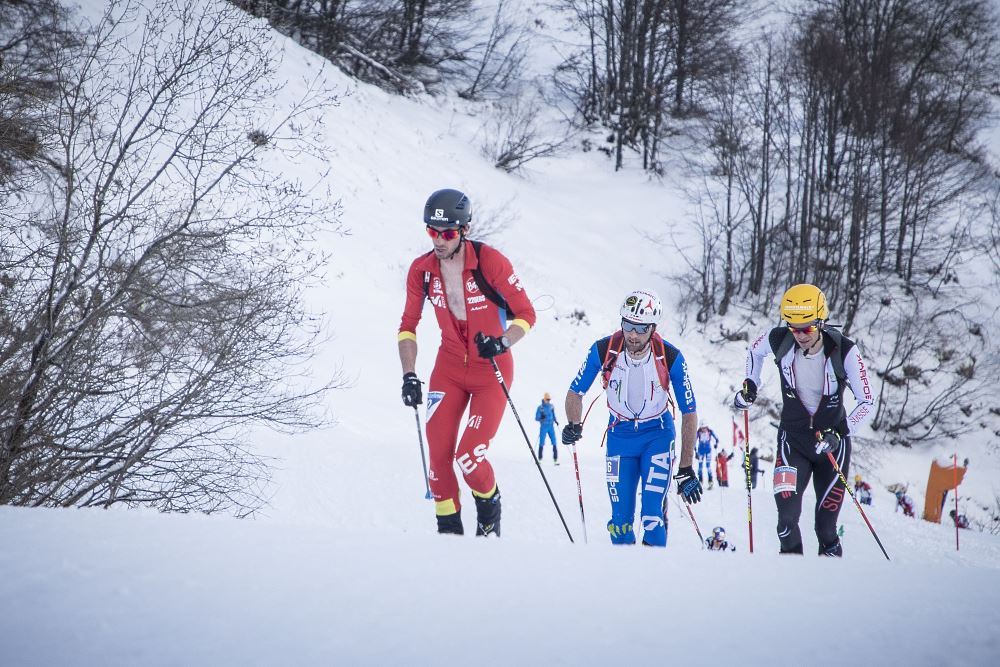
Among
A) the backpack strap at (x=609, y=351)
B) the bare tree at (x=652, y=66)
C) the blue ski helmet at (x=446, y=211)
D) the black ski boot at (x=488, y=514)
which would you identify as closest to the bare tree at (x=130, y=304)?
the blue ski helmet at (x=446, y=211)

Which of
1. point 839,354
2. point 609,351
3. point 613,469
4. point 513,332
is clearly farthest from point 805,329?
point 513,332

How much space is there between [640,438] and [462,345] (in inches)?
59.8

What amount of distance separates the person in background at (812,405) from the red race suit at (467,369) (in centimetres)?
211

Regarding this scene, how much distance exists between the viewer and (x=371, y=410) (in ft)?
50.1

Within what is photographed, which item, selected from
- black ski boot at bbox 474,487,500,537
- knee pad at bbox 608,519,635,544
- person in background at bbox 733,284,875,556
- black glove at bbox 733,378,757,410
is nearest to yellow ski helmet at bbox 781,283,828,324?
person in background at bbox 733,284,875,556

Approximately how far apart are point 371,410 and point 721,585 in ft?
43.4

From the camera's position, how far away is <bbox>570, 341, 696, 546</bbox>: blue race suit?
5.09 meters

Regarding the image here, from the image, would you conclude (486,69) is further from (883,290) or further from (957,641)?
(957,641)

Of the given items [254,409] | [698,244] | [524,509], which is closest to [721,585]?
[254,409]

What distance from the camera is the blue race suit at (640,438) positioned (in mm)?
5086

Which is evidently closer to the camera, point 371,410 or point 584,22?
point 371,410

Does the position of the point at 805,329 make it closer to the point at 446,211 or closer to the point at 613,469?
the point at 613,469

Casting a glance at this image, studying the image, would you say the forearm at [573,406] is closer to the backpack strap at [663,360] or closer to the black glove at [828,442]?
the backpack strap at [663,360]

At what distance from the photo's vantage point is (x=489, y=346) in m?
4.58
